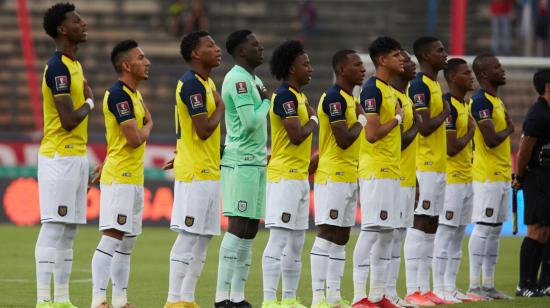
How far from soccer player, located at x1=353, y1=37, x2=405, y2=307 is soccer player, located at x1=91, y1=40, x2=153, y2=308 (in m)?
2.04

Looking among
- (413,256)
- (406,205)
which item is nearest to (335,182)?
(406,205)

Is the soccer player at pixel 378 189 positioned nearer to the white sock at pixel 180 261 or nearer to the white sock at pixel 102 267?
the white sock at pixel 180 261

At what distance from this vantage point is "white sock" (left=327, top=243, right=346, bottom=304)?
34.3 ft

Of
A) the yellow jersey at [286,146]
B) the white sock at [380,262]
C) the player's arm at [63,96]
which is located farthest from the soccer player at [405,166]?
the player's arm at [63,96]

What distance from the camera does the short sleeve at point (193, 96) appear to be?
993cm

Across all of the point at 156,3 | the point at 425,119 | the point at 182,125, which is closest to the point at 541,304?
the point at 425,119

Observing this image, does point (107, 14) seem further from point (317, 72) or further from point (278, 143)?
point (278, 143)

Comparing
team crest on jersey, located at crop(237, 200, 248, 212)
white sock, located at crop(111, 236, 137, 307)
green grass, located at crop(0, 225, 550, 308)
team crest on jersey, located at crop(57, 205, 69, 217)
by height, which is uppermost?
team crest on jersey, located at crop(237, 200, 248, 212)

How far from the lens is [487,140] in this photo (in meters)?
12.5

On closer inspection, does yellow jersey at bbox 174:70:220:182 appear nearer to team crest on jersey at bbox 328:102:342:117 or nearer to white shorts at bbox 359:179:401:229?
team crest on jersey at bbox 328:102:342:117

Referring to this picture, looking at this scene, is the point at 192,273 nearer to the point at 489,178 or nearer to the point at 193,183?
the point at 193,183

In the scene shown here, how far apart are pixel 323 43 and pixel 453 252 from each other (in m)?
17.1

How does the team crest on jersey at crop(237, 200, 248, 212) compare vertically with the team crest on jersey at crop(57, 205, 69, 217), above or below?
above

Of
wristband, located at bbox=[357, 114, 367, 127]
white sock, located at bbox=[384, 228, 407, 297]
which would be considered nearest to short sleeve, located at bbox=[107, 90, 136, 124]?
wristband, located at bbox=[357, 114, 367, 127]
